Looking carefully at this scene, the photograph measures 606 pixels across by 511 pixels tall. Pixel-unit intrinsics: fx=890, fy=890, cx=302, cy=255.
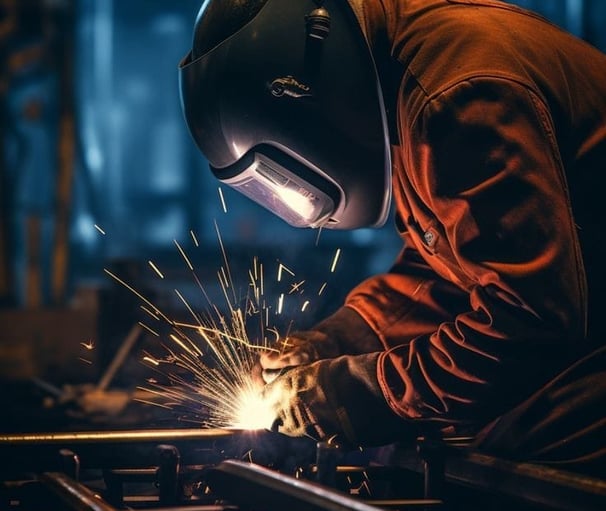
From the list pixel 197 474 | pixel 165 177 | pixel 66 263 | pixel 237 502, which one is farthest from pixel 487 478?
pixel 165 177

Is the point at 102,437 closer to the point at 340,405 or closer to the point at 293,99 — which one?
the point at 340,405

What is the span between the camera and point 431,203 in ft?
5.72

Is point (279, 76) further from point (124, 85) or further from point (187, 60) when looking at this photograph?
point (124, 85)

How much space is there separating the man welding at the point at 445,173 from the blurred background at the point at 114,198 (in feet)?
8.76

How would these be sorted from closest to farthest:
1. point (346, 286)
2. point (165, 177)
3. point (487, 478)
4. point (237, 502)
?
point (237, 502)
point (487, 478)
point (346, 286)
point (165, 177)

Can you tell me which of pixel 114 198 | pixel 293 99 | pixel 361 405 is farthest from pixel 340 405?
pixel 114 198

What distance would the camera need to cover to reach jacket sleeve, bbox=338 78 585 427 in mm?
1554

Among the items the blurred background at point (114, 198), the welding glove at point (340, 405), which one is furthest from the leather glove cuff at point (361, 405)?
the blurred background at point (114, 198)

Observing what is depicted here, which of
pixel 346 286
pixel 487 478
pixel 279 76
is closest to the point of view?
pixel 487 478

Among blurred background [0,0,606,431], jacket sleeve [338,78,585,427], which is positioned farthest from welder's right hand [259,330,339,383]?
blurred background [0,0,606,431]

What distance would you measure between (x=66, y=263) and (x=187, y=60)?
7.89m

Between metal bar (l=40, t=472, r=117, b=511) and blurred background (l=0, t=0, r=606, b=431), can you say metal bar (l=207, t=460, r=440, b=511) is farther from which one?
blurred background (l=0, t=0, r=606, b=431)

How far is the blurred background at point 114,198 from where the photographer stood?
301 inches

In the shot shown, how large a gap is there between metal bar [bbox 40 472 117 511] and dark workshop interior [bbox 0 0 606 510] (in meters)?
0.01
